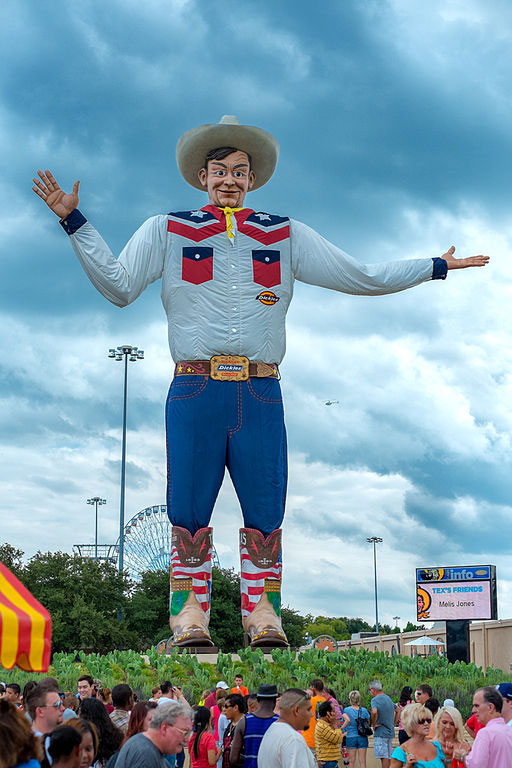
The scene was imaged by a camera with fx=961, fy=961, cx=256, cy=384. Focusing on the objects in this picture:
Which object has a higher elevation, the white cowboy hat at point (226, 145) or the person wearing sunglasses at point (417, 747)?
the white cowboy hat at point (226, 145)

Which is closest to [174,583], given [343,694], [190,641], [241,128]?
[190,641]

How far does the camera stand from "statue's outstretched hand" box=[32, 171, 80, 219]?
10.2m

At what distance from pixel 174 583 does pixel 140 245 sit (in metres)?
3.89

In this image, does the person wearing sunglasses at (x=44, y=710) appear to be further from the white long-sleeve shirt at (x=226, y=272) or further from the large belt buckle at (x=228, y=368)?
the white long-sleeve shirt at (x=226, y=272)

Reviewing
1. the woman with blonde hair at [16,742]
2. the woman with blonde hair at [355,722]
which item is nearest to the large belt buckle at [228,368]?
the woman with blonde hair at [355,722]

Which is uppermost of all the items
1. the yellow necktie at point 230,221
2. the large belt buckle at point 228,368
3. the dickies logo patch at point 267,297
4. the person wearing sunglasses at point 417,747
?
the yellow necktie at point 230,221

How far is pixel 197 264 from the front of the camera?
11.1 metres

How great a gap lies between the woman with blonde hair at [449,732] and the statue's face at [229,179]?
7.16 meters

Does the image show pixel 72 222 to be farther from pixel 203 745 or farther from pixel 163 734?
pixel 163 734

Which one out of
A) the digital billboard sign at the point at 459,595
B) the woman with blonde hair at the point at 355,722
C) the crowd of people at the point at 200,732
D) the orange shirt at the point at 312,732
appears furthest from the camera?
the digital billboard sign at the point at 459,595

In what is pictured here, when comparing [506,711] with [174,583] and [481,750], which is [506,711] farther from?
[174,583]

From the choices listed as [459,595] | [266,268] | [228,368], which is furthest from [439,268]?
[459,595]

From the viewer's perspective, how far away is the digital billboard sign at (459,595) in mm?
21906

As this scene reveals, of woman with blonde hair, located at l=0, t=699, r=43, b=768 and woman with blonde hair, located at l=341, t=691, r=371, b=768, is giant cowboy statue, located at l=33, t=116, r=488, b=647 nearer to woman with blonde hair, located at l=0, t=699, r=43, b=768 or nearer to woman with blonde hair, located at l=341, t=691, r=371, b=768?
woman with blonde hair, located at l=341, t=691, r=371, b=768
